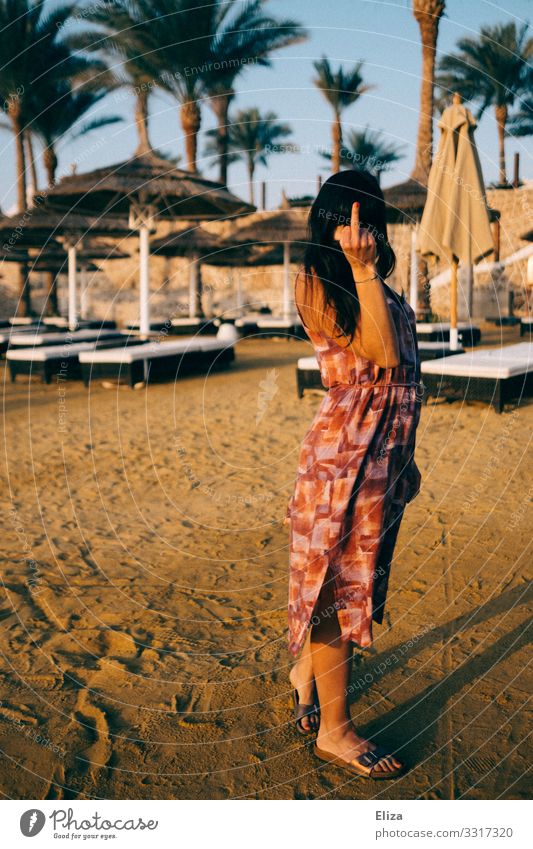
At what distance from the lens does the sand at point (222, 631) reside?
2.48 meters

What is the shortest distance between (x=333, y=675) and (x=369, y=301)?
1091mm

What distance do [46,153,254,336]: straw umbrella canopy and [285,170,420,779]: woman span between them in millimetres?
9320

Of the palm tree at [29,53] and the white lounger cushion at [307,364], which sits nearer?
the white lounger cushion at [307,364]

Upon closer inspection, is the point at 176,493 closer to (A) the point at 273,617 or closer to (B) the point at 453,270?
(A) the point at 273,617

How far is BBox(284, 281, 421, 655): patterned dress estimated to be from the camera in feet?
7.56

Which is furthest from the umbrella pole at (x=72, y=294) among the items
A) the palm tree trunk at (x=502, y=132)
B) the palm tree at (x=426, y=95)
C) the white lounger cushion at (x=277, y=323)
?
the palm tree trunk at (x=502, y=132)

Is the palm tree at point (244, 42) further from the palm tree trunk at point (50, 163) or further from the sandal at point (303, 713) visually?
the sandal at point (303, 713)

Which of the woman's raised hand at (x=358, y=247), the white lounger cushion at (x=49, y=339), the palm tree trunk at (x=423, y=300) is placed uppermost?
the palm tree trunk at (x=423, y=300)

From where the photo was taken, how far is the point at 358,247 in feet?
6.60

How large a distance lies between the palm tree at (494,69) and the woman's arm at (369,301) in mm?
30176

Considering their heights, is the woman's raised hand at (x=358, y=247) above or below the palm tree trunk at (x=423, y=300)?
below

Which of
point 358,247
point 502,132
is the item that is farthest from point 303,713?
point 502,132

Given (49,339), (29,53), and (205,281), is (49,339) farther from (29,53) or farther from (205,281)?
(205,281)

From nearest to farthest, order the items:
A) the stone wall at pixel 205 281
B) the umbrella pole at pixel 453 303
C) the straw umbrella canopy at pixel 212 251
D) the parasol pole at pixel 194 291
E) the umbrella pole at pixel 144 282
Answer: the umbrella pole at pixel 453 303 → the umbrella pole at pixel 144 282 → the straw umbrella canopy at pixel 212 251 → the parasol pole at pixel 194 291 → the stone wall at pixel 205 281
